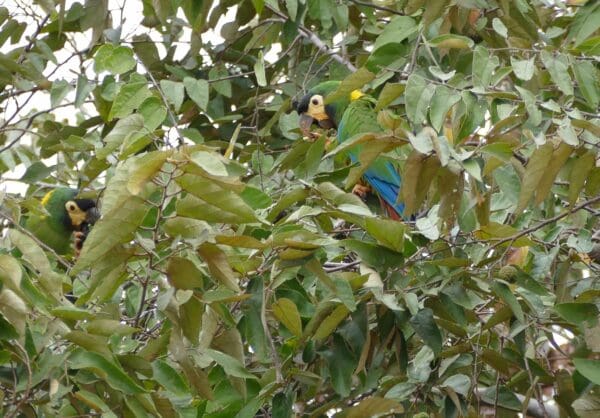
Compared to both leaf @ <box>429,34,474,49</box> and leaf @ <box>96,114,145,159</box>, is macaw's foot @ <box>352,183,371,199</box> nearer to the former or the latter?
leaf @ <box>429,34,474,49</box>

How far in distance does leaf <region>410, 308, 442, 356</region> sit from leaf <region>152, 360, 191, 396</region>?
0.47 m

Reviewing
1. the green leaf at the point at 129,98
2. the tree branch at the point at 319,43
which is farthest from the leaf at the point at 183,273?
the tree branch at the point at 319,43

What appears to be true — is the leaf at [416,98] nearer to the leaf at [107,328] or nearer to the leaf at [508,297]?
the leaf at [508,297]

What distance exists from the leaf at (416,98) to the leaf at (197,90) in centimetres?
110

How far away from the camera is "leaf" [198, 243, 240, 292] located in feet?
5.60

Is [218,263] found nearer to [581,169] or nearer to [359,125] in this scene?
[581,169]

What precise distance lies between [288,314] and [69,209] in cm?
239

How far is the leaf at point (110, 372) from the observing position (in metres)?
1.76

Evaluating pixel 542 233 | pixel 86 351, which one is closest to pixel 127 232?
pixel 86 351

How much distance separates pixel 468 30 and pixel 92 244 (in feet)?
5.99

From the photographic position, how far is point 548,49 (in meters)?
2.16

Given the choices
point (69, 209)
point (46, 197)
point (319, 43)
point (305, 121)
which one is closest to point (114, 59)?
point (319, 43)

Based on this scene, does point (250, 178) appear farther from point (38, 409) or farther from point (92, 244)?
point (92, 244)

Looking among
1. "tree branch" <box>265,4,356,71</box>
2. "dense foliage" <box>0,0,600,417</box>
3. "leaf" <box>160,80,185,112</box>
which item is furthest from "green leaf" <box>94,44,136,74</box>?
"tree branch" <box>265,4,356,71</box>
